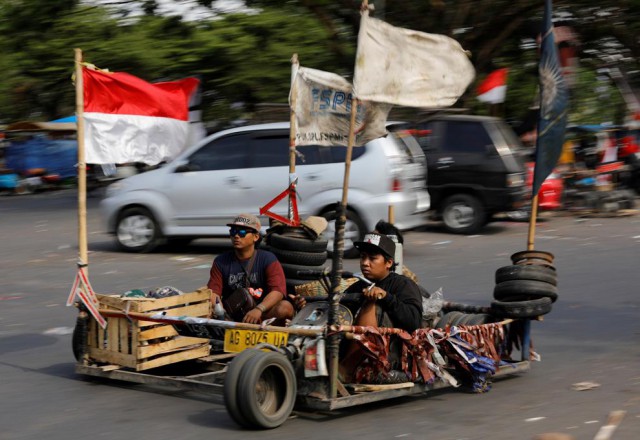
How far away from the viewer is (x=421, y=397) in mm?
6926

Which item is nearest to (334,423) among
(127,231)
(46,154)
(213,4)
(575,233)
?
(127,231)

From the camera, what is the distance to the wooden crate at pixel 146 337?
7074 mm

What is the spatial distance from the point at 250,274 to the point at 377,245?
1.50 meters

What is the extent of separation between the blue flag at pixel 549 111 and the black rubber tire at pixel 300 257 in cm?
181

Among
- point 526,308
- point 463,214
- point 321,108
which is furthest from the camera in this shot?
point 463,214

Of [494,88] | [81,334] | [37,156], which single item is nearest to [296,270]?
[81,334]

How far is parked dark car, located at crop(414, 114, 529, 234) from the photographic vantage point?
1598cm

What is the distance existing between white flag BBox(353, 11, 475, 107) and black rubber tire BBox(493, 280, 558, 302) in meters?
1.47

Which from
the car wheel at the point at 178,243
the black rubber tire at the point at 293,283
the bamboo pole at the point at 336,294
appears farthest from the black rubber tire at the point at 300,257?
the car wheel at the point at 178,243

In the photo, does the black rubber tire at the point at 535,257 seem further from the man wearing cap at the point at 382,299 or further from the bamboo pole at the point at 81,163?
the bamboo pole at the point at 81,163

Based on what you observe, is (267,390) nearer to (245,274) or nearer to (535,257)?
(245,274)

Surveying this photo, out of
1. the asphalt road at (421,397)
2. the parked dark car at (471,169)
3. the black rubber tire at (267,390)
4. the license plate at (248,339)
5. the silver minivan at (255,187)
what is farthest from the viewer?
the parked dark car at (471,169)

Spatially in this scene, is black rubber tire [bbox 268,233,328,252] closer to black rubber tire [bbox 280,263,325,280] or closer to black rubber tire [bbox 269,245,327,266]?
black rubber tire [bbox 269,245,327,266]

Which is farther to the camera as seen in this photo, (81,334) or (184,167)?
(184,167)
